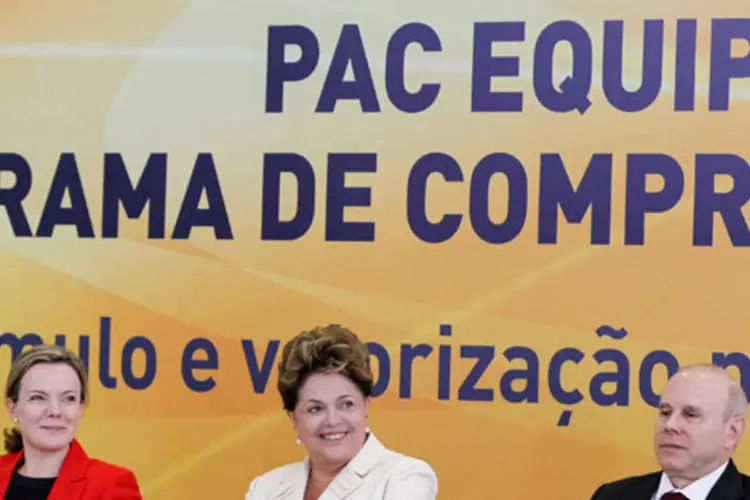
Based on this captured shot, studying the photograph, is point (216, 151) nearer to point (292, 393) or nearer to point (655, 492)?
point (292, 393)

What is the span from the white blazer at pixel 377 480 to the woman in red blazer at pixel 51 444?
488 mm

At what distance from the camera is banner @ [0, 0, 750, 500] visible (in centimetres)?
380

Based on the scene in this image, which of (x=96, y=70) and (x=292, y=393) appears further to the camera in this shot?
(x=96, y=70)

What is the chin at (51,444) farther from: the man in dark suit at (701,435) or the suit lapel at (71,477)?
the man in dark suit at (701,435)

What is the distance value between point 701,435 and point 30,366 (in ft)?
6.56

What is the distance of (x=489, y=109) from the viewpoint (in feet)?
12.9

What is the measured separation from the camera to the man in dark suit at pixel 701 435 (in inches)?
123

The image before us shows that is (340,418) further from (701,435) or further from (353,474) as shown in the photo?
(701,435)

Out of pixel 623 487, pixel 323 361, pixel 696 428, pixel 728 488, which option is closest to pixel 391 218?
pixel 323 361

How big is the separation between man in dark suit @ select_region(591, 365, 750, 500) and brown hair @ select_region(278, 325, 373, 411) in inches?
34.3

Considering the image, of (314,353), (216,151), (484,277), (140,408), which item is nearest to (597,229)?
(484,277)

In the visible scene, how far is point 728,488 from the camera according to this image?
3.11 m

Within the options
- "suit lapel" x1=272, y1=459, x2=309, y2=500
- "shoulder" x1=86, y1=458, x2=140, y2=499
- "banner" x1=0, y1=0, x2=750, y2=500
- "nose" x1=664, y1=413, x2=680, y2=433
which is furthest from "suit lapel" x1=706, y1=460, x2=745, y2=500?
"shoulder" x1=86, y1=458, x2=140, y2=499

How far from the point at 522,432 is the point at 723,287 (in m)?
0.83
